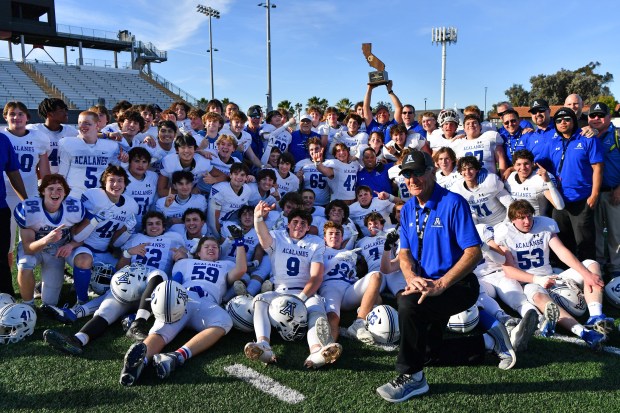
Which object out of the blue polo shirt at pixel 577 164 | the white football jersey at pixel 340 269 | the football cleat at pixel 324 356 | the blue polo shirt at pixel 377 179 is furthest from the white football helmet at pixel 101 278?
the blue polo shirt at pixel 577 164

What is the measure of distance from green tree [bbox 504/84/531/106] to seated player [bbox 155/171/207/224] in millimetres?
57477

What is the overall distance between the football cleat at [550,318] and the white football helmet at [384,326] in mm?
1258

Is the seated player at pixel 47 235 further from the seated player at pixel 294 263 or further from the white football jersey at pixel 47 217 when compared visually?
the seated player at pixel 294 263

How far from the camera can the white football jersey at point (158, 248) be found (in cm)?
486

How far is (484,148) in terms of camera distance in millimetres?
6238

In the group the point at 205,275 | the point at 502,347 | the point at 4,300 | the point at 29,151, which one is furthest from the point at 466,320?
the point at 29,151

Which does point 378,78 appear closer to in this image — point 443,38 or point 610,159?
point 610,159

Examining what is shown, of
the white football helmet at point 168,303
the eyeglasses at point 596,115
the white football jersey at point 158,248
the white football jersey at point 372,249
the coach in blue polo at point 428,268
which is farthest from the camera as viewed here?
the eyeglasses at point 596,115

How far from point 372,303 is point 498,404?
4.64ft

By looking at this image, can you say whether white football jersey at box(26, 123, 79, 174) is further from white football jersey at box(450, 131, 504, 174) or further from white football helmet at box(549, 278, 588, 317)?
white football helmet at box(549, 278, 588, 317)

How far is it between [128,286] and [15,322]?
90 cm

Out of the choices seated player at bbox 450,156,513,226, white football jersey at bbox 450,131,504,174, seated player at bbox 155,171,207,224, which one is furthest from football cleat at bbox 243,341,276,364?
white football jersey at bbox 450,131,504,174

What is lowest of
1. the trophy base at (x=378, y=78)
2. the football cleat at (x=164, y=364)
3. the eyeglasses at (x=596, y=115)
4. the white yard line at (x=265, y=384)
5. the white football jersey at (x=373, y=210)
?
the white yard line at (x=265, y=384)

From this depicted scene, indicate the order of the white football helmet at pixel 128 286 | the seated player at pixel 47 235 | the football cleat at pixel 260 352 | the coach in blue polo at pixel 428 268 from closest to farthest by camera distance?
the coach in blue polo at pixel 428 268, the football cleat at pixel 260 352, the white football helmet at pixel 128 286, the seated player at pixel 47 235
